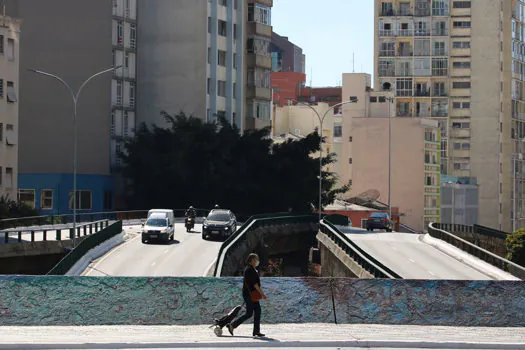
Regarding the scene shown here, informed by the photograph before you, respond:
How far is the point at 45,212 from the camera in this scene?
99.3 metres

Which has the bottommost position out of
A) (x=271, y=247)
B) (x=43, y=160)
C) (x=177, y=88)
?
(x=271, y=247)

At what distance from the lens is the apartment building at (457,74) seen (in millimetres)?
162875

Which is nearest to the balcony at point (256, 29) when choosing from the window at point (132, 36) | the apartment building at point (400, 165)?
the window at point (132, 36)

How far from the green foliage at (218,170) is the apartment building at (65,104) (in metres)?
3.63

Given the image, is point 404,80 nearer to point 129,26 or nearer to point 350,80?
point 350,80

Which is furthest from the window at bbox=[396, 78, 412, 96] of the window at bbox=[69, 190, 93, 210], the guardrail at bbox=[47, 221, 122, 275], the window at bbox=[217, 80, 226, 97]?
the guardrail at bbox=[47, 221, 122, 275]

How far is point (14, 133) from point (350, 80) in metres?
74.4

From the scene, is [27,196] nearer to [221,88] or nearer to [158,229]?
[221,88]

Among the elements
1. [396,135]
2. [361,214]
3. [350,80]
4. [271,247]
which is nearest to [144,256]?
[271,247]

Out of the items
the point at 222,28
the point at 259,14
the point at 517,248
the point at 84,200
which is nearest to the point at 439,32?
the point at 259,14

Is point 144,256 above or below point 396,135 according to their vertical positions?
below

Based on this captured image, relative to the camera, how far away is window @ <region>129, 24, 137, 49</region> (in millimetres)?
112438

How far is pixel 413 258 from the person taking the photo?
6569 cm

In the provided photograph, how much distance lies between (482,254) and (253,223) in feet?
59.4
